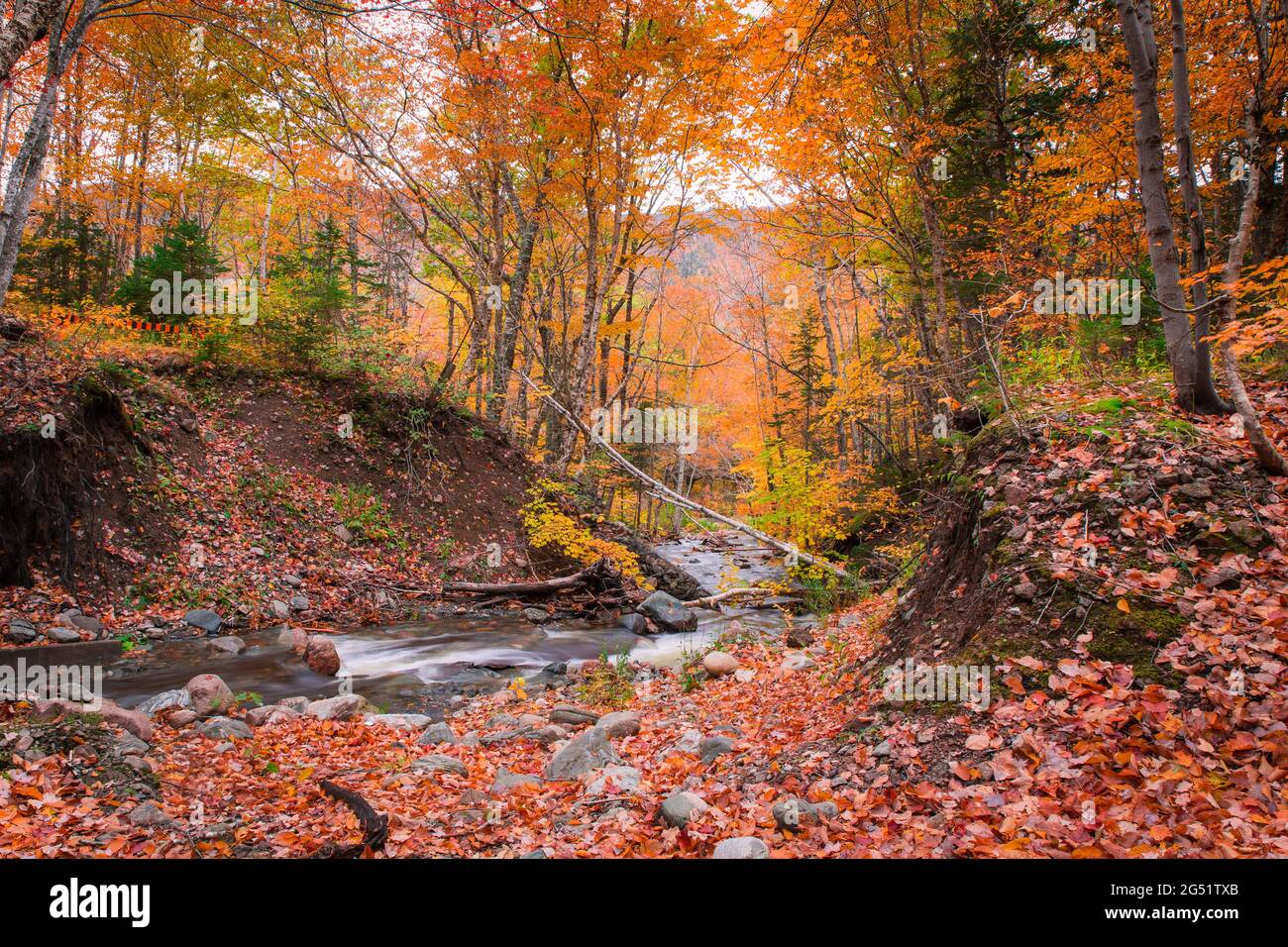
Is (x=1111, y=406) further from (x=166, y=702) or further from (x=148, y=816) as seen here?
(x=166, y=702)

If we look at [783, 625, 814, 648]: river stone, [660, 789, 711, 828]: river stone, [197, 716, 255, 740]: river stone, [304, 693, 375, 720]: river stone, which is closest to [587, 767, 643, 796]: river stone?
[660, 789, 711, 828]: river stone

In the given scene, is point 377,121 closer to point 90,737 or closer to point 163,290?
point 163,290

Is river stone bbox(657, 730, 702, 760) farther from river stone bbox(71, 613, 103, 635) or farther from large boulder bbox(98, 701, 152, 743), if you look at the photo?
river stone bbox(71, 613, 103, 635)

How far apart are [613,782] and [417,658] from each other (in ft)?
17.5

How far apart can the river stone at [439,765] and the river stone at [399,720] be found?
121 cm

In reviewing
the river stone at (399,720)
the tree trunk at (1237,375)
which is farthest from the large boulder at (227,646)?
the tree trunk at (1237,375)

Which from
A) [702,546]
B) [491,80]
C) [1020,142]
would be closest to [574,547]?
[491,80]

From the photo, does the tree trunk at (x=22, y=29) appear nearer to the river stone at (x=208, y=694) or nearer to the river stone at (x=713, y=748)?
the river stone at (x=208, y=694)

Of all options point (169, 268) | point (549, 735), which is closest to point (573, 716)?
point (549, 735)

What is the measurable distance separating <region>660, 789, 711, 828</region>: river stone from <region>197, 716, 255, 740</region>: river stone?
4154 mm

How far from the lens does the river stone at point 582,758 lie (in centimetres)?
500

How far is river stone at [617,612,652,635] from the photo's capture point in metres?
11.3

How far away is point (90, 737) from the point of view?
447 centimetres

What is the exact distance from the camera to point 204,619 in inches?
346
